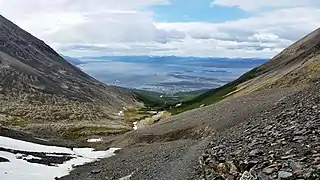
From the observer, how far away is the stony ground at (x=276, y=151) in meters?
19.3

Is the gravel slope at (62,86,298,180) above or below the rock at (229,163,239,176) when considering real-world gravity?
above

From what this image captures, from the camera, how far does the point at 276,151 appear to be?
74.6 ft

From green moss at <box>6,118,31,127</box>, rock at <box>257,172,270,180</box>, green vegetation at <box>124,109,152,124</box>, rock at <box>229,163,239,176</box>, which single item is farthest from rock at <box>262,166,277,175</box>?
green vegetation at <box>124,109,152,124</box>

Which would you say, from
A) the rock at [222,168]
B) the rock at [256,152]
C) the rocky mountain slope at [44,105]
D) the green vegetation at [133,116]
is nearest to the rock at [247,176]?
the rock at [256,152]

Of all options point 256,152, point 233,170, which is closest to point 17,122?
point 233,170

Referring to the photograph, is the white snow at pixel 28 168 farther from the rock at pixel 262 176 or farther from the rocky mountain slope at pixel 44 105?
the rocky mountain slope at pixel 44 105

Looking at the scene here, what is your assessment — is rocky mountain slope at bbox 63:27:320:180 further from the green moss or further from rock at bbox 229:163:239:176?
the green moss

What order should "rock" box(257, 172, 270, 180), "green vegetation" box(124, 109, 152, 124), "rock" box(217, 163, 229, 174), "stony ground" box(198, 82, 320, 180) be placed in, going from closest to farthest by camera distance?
"rock" box(257, 172, 270, 180)
"stony ground" box(198, 82, 320, 180)
"rock" box(217, 163, 229, 174)
"green vegetation" box(124, 109, 152, 124)

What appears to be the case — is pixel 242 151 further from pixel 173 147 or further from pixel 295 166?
pixel 173 147

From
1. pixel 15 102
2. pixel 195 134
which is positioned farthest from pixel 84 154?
pixel 15 102

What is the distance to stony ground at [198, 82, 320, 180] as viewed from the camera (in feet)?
63.4

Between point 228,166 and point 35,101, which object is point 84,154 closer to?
point 228,166

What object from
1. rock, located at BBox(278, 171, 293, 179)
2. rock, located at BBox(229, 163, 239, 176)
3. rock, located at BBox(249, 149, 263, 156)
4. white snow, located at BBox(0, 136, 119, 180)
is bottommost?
rock, located at BBox(278, 171, 293, 179)

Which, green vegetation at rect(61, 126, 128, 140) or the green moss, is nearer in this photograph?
green vegetation at rect(61, 126, 128, 140)
